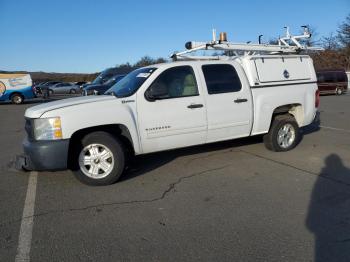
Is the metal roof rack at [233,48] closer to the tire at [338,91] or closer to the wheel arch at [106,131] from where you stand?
the wheel arch at [106,131]

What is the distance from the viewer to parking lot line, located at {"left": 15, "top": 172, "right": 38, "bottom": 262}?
3068 millimetres

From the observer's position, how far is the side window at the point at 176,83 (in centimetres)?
519

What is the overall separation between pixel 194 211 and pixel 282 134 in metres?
3.55

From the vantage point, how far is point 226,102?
5719mm

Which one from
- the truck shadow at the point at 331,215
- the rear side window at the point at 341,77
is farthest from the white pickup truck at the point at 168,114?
the rear side window at the point at 341,77

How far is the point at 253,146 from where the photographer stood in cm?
720

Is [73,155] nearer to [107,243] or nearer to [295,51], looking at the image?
[107,243]

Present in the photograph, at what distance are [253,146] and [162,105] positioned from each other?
2.92m

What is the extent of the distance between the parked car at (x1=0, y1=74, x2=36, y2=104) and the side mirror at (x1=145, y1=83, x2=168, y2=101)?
71.1 feet

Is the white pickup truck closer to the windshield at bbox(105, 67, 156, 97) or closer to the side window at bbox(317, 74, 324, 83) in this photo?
the windshield at bbox(105, 67, 156, 97)

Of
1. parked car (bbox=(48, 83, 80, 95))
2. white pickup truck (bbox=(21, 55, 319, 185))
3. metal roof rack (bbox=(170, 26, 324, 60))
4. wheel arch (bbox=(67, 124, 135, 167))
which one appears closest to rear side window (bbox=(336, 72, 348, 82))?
metal roof rack (bbox=(170, 26, 324, 60))

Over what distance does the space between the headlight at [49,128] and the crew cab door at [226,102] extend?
2.44m

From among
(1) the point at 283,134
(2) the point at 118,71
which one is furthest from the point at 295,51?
(2) the point at 118,71

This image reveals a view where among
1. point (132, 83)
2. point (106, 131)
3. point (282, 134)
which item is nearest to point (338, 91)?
point (282, 134)
